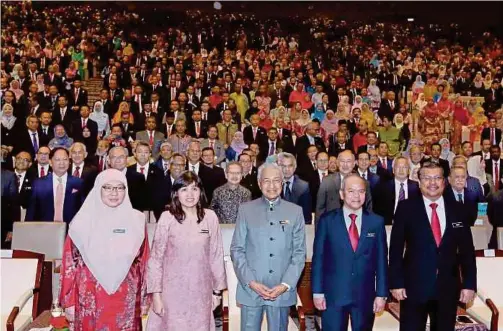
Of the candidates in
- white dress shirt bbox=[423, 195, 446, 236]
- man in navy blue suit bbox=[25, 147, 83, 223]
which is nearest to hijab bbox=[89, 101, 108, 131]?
man in navy blue suit bbox=[25, 147, 83, 223]

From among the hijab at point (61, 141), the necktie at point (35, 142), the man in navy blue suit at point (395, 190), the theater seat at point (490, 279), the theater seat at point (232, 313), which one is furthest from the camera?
the necktie at point (35, 142)

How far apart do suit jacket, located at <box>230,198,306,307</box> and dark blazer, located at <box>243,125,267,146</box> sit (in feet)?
16.9

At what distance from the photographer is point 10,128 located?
8.34m

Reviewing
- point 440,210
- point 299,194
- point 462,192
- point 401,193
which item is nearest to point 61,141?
point 299,194

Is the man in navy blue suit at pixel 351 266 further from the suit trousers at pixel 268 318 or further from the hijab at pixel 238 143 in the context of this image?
the hijab at pixel 238 143

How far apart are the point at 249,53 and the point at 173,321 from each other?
11006mm

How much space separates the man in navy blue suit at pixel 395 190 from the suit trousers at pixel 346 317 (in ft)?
9.56

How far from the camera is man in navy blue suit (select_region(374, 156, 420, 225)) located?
20.8 ft

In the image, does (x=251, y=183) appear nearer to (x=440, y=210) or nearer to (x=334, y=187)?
(x=334, y=187)

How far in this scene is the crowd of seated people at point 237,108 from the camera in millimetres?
6438

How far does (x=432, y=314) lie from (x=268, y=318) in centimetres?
92

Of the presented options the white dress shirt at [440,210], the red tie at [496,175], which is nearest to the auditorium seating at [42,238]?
the white dress shirt at [440,210]

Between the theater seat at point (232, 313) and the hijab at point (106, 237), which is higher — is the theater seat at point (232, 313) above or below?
below

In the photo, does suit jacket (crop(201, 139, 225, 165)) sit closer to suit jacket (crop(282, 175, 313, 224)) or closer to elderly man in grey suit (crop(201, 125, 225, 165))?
elderly man in grey suit (crop(201, 125, 225, 165))
